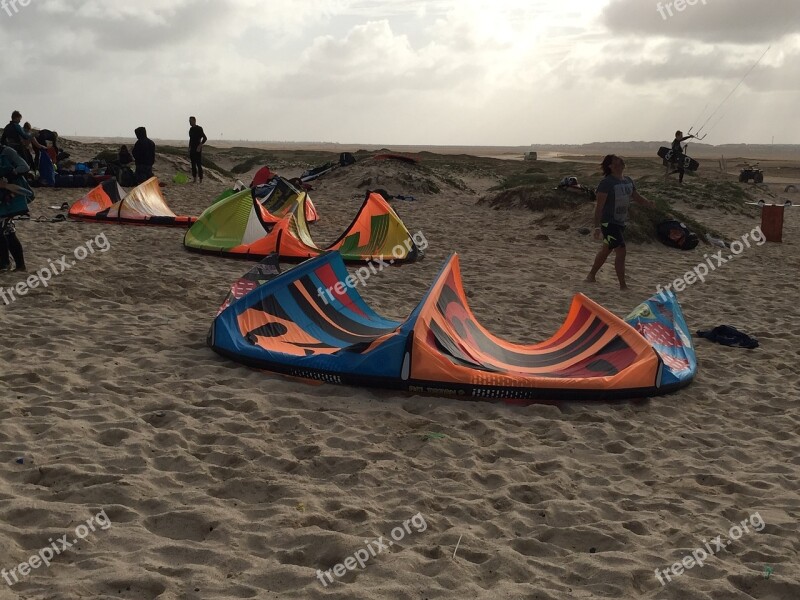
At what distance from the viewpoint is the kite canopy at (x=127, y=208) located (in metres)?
13.0

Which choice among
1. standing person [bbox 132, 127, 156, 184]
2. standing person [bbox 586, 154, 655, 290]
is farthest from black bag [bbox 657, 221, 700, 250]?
standing person [bbox 132, 127, 156, 184]

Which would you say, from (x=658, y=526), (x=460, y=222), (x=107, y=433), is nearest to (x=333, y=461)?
(x=107, y=433)

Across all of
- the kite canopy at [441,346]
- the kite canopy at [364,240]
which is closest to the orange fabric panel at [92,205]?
the kite canopy at [364,240]

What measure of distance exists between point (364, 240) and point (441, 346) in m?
5.47

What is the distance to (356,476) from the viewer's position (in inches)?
163

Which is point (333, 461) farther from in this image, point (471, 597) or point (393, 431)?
point (471, 597)

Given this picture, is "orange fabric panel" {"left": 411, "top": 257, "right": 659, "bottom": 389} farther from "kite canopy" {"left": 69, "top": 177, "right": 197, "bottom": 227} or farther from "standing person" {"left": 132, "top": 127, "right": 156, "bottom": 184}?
"standing person" {"left": 132, "top": 127, "right": 156, "bottom": 184}

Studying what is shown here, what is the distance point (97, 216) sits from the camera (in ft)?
43.0

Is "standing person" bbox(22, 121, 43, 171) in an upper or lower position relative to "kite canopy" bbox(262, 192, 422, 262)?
upper

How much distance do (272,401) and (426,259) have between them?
6287mm

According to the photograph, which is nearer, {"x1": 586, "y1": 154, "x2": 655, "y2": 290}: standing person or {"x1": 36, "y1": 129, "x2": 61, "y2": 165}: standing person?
{"x1": 586, "y1": 154, "x2": 655, "y2": 290}: standing person

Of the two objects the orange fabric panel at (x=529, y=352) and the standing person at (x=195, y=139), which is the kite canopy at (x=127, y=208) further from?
the orange fabric panel at (x=529, y=352)

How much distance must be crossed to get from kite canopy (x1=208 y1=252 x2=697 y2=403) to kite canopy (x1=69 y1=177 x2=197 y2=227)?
23.4ft

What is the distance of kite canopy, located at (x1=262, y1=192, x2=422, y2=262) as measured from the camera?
10.5 metres
